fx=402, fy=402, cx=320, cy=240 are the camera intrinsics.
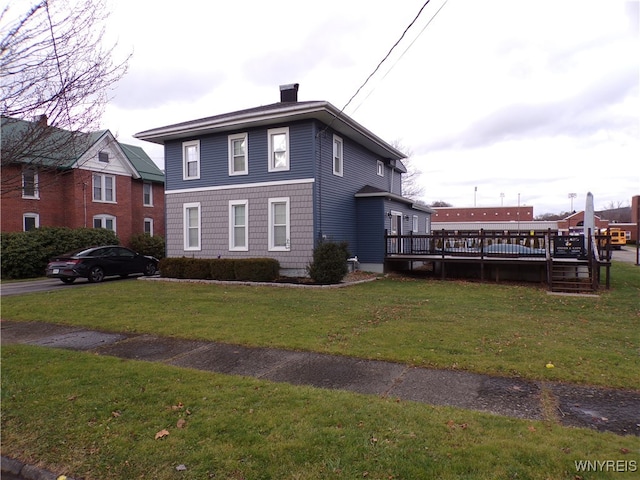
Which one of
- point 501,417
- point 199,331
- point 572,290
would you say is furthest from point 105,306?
point 572,290

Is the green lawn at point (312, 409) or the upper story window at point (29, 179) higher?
the upper story window at point (29, 179)

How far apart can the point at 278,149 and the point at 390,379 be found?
12.4 metres

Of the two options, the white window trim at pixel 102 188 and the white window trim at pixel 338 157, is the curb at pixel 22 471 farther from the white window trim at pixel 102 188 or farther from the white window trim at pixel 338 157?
the white window trim at pixel 102 188

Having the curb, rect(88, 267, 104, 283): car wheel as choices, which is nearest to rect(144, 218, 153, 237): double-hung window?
rect(88, 267, 104, 283): car wheel

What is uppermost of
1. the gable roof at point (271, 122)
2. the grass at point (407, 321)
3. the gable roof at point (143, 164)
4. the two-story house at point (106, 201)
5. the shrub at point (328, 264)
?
the gable roof at point (143, 164)

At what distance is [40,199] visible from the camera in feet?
78.7

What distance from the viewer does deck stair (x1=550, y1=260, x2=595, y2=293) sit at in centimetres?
1210

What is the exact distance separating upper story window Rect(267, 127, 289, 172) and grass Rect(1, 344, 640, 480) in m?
11.9

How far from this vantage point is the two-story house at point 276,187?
49.2 feet

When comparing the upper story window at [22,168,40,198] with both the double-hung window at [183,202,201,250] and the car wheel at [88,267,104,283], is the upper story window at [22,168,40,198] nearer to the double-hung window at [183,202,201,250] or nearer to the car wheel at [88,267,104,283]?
the car wheel at [88,267,104,283]

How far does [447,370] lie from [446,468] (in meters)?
2.24

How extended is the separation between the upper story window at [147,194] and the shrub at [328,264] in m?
21.9

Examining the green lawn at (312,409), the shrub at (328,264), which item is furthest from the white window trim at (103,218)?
the green lawn at (312,409)

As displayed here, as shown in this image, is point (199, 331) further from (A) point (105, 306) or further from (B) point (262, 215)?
(B) point (262, 215)
